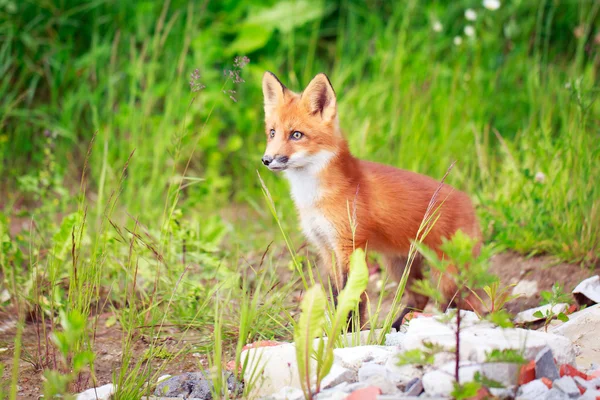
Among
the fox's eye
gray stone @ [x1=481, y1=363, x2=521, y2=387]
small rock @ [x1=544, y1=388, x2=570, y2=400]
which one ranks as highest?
the fox's eye

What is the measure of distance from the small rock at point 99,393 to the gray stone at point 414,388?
113cm

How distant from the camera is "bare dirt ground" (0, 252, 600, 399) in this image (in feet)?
10.2

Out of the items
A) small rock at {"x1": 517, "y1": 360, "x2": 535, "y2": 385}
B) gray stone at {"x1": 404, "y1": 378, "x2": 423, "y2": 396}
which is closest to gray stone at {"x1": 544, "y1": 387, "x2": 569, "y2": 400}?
small rock at {"x1": 517, "y1": 360, "x2": 535, "y2": 385}

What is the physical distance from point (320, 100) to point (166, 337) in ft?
4.97

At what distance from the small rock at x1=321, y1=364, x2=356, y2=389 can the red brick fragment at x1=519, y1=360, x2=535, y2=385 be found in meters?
0.65

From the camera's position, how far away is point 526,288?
412 cm

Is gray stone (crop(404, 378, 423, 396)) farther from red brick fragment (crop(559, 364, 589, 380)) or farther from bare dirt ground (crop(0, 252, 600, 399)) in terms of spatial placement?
bare dirt ground (crop(0, 252, 600, 399))

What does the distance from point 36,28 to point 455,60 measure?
12.7 feet

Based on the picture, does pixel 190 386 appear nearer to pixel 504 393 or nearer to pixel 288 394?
pixel 288 394

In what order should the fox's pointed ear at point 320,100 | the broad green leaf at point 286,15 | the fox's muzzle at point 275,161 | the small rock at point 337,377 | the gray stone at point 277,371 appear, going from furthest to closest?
the broad green leaf at point 286,15, the fox's pointed ear at point 320,100, the fox's muzzle at point 275,161, the gray stone at point 277,371, the small rock at point 337,377

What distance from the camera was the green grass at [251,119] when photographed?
4.37m

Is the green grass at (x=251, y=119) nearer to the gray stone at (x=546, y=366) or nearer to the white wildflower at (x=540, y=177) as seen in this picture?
the white wildflower at (x=540, y=177)

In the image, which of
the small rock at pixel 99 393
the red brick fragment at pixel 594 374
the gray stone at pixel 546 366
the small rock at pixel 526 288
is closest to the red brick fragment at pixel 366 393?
the gray stone at pixel 546 366

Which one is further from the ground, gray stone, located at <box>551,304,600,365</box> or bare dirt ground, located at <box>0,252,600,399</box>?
gray stone, located at <box>551,304,600,365</box>
